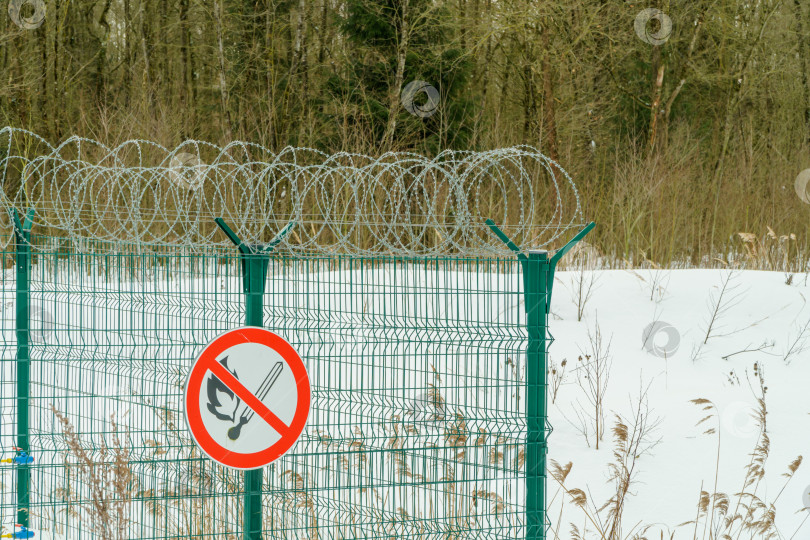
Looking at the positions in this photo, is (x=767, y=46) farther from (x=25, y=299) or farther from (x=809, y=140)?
(x=25, y=299)

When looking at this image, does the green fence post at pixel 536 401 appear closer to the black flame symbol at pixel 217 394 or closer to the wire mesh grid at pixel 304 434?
the wire mesh grid at pixel 304 434

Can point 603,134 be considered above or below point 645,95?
below

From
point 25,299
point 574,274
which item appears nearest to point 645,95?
point 574,274

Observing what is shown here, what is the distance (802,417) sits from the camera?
19.7ft

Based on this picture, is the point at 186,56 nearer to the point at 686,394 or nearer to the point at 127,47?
the point at 127,47

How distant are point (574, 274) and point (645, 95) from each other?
619 inches

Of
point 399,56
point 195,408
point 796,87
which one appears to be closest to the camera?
point 195,408

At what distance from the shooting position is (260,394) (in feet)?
9.34
